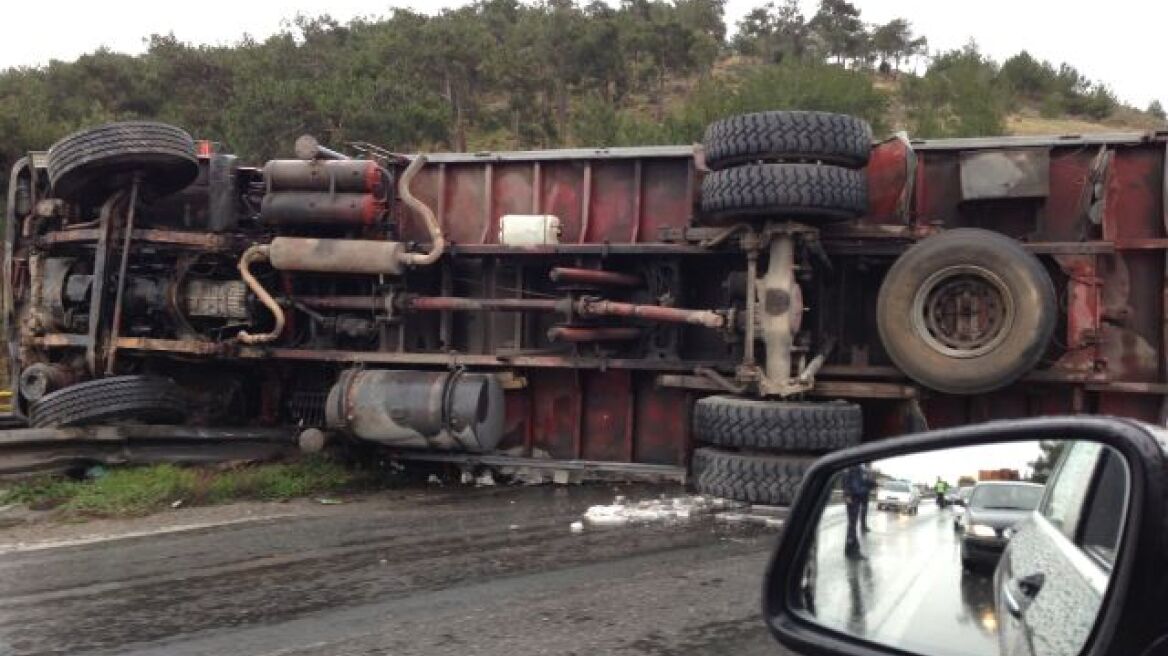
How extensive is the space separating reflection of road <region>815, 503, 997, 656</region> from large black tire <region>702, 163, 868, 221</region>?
15.3 feet

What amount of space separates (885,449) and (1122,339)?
5.68m

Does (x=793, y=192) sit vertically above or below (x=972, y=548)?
above

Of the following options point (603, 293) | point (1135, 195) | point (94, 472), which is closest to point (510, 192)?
point (603, 293)

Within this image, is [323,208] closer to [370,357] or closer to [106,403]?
[370,357]

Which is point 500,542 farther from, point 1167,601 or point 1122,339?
point 1167,601

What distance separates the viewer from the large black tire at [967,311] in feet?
20.1

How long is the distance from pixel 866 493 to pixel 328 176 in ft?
22.8

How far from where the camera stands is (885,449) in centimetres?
174

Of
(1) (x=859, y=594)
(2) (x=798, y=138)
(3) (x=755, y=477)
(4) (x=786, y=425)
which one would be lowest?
(3) (x=755, y=477)

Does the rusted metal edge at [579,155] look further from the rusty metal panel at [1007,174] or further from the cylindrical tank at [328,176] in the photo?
the rusty metal panel at [1007,174]

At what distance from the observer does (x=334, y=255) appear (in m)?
7.99

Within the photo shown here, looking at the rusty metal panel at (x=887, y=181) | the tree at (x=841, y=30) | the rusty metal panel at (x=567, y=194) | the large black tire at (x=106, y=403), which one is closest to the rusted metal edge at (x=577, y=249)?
the rusty metal panel at (x=567, y=194)

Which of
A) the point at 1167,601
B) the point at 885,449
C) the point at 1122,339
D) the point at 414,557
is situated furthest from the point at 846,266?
the point at 1167,601

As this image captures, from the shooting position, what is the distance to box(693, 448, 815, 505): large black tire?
6.14 m
